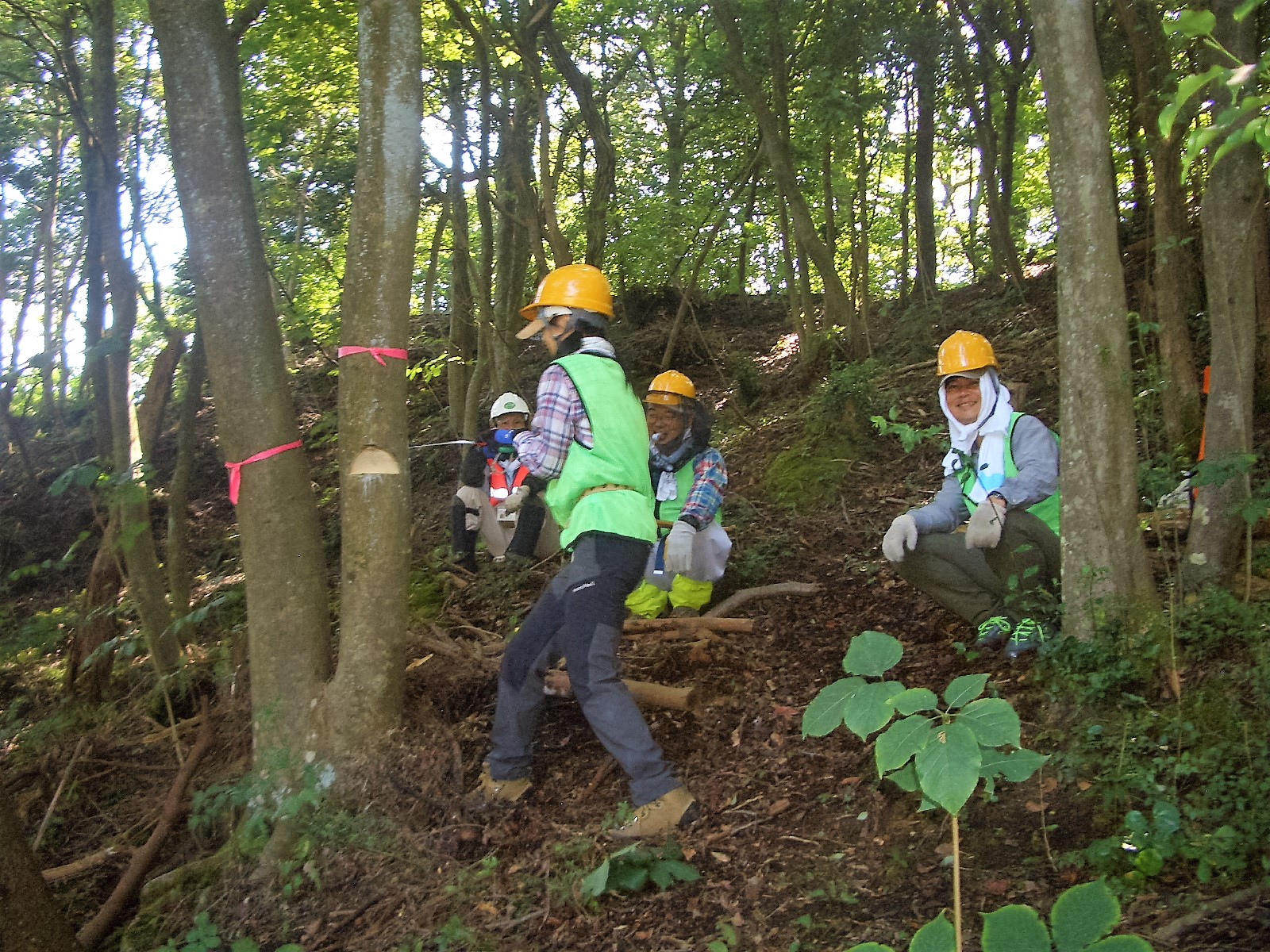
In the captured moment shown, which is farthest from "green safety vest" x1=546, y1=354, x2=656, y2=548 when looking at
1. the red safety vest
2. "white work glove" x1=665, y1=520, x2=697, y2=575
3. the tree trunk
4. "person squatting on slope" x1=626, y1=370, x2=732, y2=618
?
the red safety vest

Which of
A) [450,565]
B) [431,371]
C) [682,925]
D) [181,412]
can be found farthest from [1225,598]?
[431,371]

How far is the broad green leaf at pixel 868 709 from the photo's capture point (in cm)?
188

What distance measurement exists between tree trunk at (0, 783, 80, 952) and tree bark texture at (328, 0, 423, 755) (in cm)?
114

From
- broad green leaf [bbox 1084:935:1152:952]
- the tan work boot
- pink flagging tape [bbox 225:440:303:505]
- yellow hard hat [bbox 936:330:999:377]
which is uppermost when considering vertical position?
yellow hard hat [bbox 936:330:999:377]

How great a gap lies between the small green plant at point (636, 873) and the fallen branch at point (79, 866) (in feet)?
9.23

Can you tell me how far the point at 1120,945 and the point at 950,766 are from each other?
427mm

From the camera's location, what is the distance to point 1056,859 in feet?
10.4

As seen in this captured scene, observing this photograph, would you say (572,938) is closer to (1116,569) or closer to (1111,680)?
(1111,680)

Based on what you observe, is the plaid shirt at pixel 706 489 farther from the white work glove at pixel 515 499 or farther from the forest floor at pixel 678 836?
the white work glove at pixel 515 499

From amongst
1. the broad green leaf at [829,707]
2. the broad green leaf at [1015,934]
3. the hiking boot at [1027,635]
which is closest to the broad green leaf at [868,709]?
the broad green leaf at [829,707]

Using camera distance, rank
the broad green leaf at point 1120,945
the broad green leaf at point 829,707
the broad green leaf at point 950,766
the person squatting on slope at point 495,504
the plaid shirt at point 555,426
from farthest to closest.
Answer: the person squatting on slope at point 495,504 < the plaid shirt at point 555,426 < the broad green leaf at point 829,707 < the broad green leaf at point 950,766 < the broad green leaf at point 1120,945

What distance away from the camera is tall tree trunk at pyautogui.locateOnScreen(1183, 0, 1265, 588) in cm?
417

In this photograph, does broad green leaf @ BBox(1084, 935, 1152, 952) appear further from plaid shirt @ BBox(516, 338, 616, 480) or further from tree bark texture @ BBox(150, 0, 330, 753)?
tree bark texture @ BBox(150, 0, 330, 753)

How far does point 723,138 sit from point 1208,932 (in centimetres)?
1125
